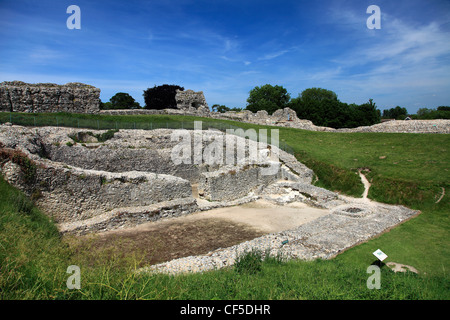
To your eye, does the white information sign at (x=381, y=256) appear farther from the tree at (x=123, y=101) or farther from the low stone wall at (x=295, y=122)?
the tree at (x=123, y=101)

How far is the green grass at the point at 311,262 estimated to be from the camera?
4586 mm

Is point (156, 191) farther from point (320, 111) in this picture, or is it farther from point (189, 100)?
point (320, 111)

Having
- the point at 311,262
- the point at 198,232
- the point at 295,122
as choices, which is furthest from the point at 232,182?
the point at 295,122

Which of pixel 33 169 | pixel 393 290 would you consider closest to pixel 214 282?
pixel 393 290

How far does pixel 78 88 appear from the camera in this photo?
90.5 ft

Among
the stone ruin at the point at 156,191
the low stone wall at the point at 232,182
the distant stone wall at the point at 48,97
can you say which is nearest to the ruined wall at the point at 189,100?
the distant stone wall at the point at 48,97

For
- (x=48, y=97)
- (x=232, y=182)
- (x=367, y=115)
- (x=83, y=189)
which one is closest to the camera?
(x=83, y=189)

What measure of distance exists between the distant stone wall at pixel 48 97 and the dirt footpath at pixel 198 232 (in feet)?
67.2

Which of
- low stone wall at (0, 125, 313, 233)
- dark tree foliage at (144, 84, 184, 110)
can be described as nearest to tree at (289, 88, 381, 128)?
dark tree foliage at (144, 84, 184, 110)

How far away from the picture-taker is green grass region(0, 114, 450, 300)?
15.0 ft

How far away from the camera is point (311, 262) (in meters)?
7.92

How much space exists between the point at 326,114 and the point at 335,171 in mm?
39015

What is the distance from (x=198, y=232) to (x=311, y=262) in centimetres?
558

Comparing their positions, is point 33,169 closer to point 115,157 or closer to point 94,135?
point 115,157
